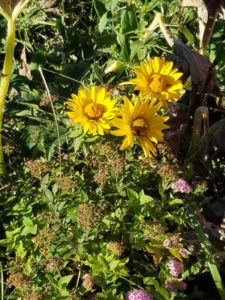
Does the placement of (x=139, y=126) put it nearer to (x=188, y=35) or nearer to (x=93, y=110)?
(x=93, y=110)

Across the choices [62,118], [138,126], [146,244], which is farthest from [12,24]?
[146,244]

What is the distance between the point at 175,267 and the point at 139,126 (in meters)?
0.59

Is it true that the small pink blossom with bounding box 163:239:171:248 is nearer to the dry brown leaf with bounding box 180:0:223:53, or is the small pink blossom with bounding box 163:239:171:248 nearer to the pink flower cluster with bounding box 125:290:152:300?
the pink flower cluster with bounding box 125:290:152:300

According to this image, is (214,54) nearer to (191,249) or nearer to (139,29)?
(139,29)

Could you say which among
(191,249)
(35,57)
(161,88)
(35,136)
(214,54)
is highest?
(214,54)

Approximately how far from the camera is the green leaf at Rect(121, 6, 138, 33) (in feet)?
7.38

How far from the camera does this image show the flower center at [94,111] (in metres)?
1.58

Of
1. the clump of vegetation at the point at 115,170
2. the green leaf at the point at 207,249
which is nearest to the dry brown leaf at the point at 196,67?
the clump of vegetation at the point at 115,170

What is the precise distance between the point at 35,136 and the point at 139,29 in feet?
2.80

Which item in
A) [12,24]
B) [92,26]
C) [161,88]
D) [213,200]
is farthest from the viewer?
[92,26]

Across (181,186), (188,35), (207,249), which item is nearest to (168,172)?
(181,186)

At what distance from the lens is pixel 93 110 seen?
160cm

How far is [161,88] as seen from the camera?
1.71m

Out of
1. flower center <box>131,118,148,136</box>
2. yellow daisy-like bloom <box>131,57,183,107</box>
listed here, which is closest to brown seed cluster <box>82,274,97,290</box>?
flower center <box>131,118,148,136</box>
